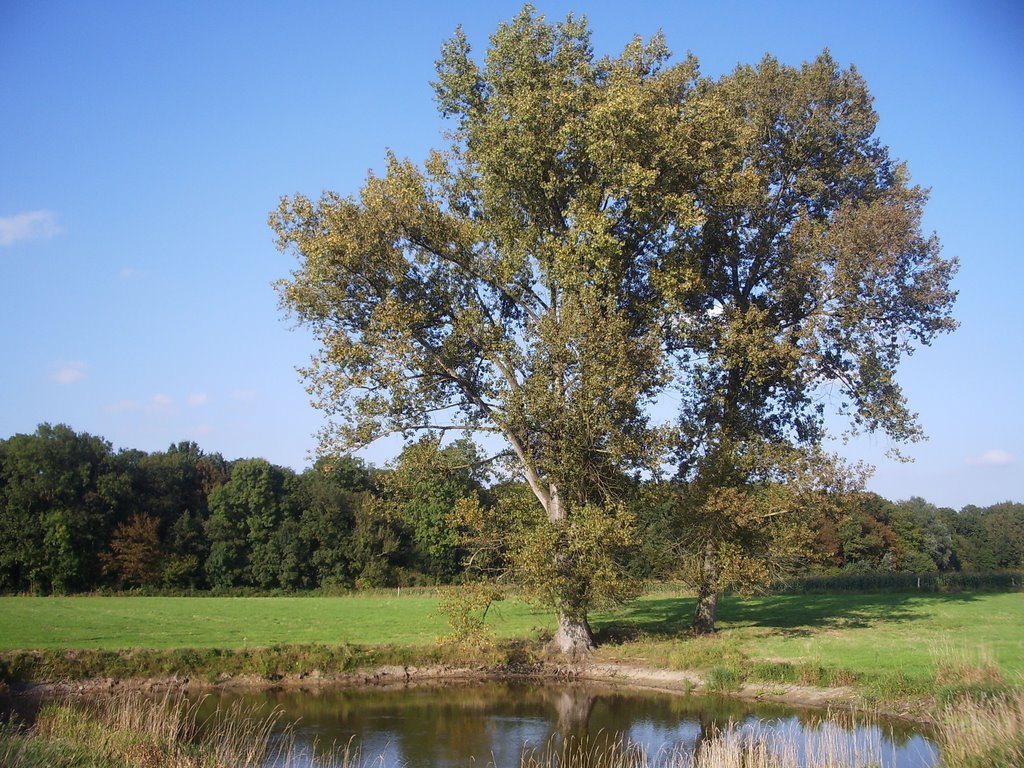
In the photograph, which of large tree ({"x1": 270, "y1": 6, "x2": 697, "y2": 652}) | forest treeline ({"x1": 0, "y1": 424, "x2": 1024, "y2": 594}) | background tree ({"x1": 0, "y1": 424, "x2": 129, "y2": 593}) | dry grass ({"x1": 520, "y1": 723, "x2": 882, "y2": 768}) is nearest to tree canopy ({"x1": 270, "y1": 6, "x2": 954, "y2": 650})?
large tree ({"x1": 270, "y1": 6, "x2": 697, "y2": 652})

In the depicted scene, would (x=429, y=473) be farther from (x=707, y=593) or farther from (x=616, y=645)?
(x=707, y=593)

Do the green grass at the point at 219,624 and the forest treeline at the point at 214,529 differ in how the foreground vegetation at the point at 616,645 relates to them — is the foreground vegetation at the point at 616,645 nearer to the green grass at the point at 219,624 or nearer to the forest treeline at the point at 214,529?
the green grass at the point at 219,624

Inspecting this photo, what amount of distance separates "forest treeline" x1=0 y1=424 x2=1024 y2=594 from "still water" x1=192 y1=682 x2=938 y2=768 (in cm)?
3604

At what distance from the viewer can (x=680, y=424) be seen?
28.4 meters

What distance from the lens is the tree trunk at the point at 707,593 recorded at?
2948 centimetres

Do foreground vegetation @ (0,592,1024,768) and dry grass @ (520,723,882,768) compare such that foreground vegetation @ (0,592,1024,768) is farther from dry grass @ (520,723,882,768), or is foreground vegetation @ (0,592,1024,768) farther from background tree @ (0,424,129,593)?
background tree @ (0,424,129,593)

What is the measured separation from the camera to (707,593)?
3097cm

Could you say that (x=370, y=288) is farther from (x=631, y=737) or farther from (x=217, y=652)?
(x=631, y=737)

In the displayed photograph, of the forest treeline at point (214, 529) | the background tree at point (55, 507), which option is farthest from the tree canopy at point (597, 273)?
the background tree at point (55, 507)

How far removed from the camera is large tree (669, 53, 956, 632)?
28094 mm

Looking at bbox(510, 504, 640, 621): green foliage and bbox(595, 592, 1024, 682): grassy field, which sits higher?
bbox(510, 504, 640, 621): green foliage

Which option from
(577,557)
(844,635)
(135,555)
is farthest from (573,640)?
(135,555)

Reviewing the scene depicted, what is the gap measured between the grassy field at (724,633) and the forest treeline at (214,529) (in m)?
18.0

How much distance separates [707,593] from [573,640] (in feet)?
19.7
